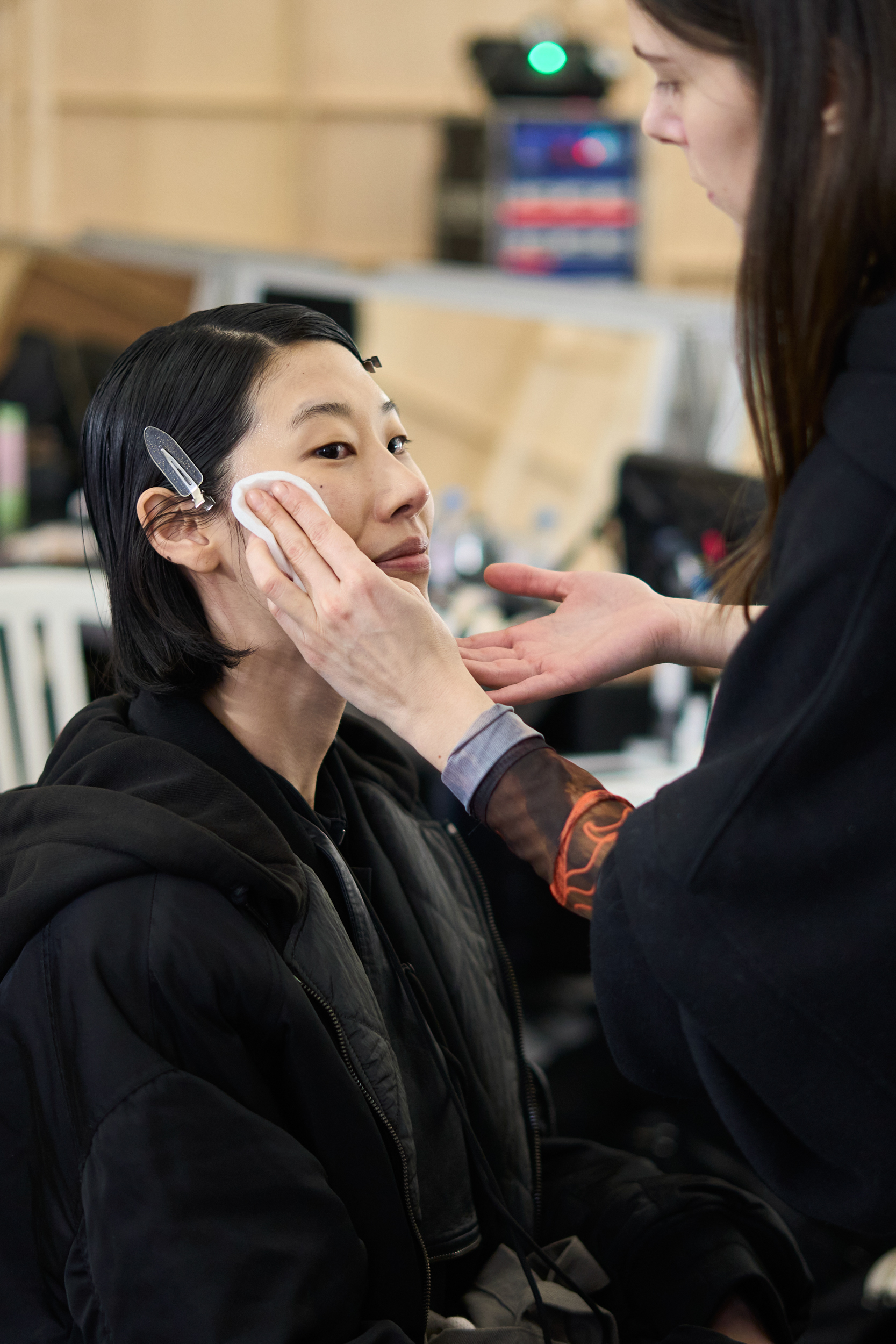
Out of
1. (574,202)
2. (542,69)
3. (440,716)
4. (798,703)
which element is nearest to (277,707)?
(440,716)

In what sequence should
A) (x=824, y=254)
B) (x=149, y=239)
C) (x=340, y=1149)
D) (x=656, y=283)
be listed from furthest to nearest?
1. (x=656, y=283)
2. (x=149, y=239)
3. (x=340, y=1149)
4. (x=824, y=254)

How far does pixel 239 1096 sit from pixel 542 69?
13.8 ft

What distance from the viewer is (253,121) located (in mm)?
5477

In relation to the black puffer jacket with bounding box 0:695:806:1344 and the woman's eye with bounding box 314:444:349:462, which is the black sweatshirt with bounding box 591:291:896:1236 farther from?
the woman's eye with bounding box 314:444:349:462

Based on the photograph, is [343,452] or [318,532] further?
[343,452]

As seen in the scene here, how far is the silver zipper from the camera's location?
0.93m

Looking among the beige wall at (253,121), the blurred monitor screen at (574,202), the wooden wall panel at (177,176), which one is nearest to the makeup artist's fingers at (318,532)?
the blurred monitor screen at (574,202)

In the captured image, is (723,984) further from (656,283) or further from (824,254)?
(656,283)

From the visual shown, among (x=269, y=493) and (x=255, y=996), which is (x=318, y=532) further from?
(x=255, y=996)

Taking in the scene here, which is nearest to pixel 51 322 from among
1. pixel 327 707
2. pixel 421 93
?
pixel 421 93

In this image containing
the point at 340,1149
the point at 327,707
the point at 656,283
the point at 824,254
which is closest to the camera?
the point at 824,254

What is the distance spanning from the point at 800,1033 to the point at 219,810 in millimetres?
476

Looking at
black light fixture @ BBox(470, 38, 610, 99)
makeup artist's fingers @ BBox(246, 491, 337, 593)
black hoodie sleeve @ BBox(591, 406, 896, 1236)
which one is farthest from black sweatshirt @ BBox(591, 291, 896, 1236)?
black light fixture @ BBox(470, 38, 610, 99)

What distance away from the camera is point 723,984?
0.69 metres
